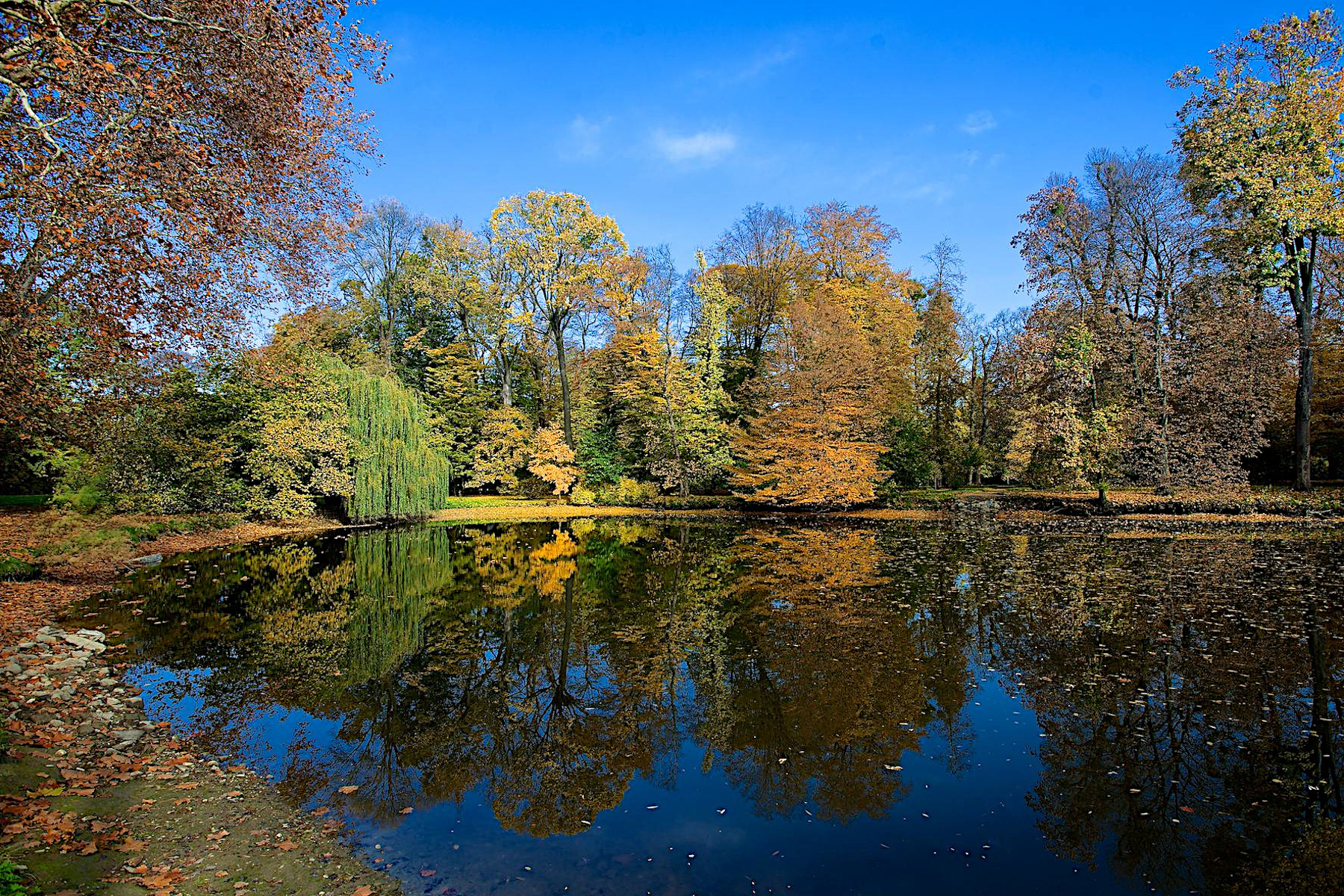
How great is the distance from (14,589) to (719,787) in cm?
1255

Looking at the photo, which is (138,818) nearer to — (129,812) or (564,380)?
(129,812)

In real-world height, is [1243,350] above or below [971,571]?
above

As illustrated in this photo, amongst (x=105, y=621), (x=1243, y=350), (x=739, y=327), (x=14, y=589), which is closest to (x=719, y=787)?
(x=105, y=621)

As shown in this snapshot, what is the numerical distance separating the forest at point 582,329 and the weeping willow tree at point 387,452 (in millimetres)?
106

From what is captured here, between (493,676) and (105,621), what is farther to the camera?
(105,621)

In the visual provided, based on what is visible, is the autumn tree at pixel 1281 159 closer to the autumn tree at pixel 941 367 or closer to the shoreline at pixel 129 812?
the autumn tree at pixel 941 367

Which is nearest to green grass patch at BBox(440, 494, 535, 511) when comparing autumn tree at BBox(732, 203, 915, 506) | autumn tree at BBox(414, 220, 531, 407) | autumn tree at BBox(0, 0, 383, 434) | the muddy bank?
autumn tree at BBox(414, 220, 531, 407)

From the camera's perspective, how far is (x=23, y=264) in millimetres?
7781

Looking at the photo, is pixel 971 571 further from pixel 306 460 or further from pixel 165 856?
pixel 306 460

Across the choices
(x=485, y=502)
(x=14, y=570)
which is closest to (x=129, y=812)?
(x=14, y=570)

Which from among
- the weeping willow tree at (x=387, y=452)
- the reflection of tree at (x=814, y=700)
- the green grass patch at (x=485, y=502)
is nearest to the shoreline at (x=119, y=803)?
the reflection of tree at (x=814, y=700)

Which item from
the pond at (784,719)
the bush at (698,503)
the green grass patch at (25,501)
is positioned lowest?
the pond at (784,719)

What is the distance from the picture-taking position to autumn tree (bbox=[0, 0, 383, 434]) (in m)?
6.63

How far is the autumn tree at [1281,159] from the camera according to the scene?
18688mm
